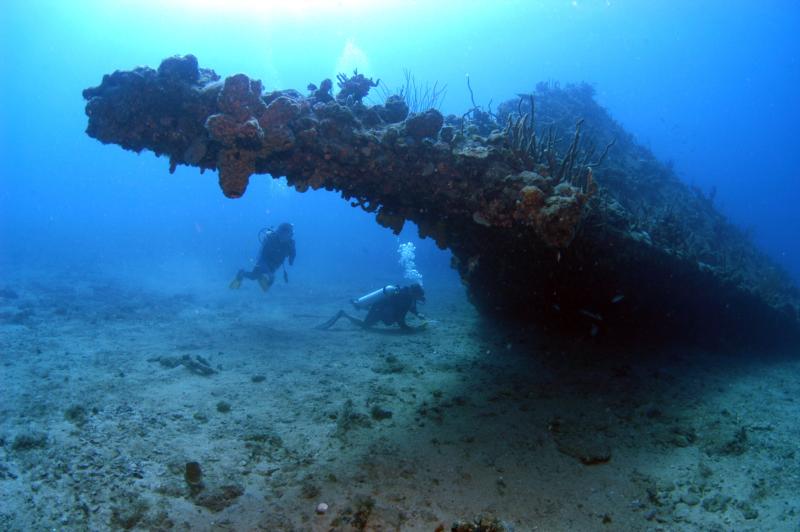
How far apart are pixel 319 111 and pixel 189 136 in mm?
1698

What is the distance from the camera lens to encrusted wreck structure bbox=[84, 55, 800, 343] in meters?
4.89

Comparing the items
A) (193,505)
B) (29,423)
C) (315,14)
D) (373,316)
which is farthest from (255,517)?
(315,14)

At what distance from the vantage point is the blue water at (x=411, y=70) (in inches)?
2172

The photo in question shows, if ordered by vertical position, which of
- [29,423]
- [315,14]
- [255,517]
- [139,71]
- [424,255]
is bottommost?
[29,423]

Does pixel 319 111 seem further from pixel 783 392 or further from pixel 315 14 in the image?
pixel 315 14

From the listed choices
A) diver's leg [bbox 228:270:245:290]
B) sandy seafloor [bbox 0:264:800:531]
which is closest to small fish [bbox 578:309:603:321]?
sandy seafloor [bbox 0:264:800:531]

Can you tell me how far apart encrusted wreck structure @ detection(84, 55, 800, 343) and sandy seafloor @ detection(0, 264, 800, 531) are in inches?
41.6

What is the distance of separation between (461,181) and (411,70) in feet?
236

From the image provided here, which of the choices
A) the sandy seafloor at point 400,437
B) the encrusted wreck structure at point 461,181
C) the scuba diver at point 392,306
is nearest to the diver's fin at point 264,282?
the scuba diver at point 392,306

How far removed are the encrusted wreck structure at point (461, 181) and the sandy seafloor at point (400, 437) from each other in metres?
1.06

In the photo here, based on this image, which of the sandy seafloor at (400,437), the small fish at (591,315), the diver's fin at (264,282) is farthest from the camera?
the diver's fin at (264,282)

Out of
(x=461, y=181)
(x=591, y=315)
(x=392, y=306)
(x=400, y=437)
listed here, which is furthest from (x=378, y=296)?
(x=400, y=437)

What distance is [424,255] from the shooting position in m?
40.4

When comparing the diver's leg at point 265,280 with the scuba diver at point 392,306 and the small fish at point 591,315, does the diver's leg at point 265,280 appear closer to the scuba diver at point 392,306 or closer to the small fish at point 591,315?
the scuba diver at point 392,306
